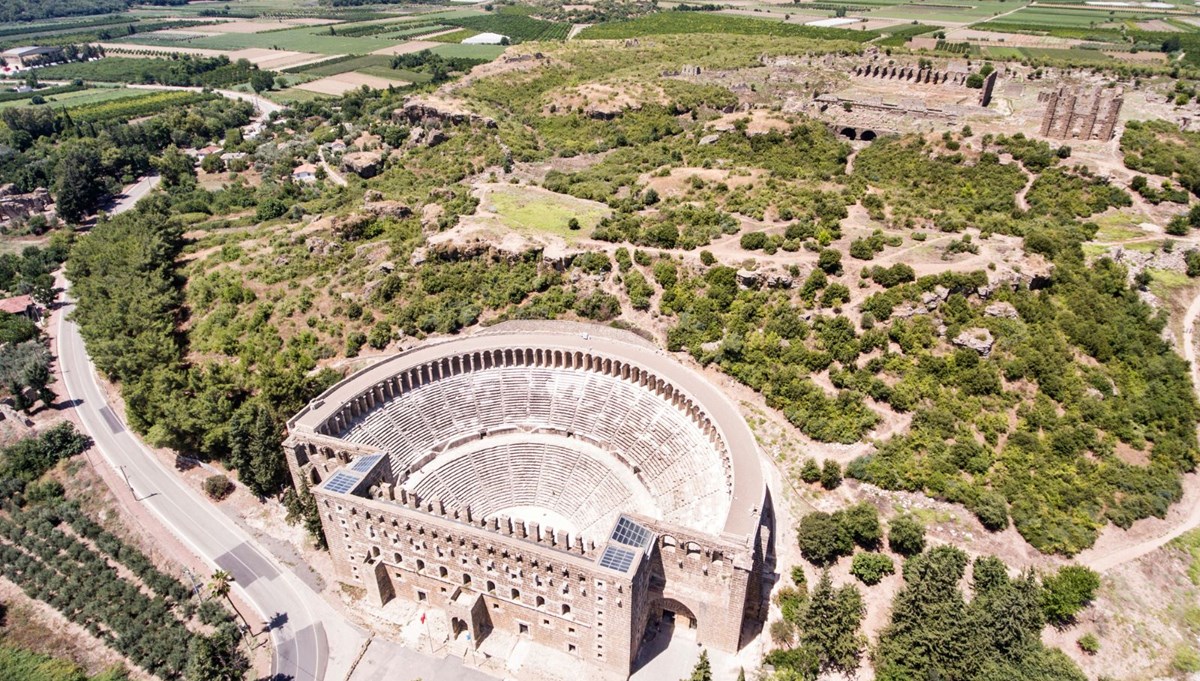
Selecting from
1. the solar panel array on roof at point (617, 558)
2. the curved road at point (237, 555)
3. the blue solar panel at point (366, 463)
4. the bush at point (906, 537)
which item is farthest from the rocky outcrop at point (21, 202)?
the bush at point (906, 537)

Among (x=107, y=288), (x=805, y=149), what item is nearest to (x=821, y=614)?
(x=805, y=149)

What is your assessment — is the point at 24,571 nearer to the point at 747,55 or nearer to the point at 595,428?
the point at 595,428

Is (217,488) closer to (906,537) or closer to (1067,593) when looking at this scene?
(906,537)

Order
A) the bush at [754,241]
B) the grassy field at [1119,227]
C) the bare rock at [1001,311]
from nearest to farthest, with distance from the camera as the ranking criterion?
the bare rock at [1001,311] < the bush at [754,241] < the grassy field at [1119,227]

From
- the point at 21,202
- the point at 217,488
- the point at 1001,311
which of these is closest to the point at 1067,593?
the point at 1001,311

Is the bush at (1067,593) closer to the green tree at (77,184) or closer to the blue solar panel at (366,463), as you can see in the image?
the blue solar panel at (366,463)

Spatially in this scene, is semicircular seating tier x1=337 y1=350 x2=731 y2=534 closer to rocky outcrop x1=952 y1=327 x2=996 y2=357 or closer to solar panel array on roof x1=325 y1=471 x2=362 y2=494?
solar panel array on roof x1=325 y1=471 x2=362 y2=494
